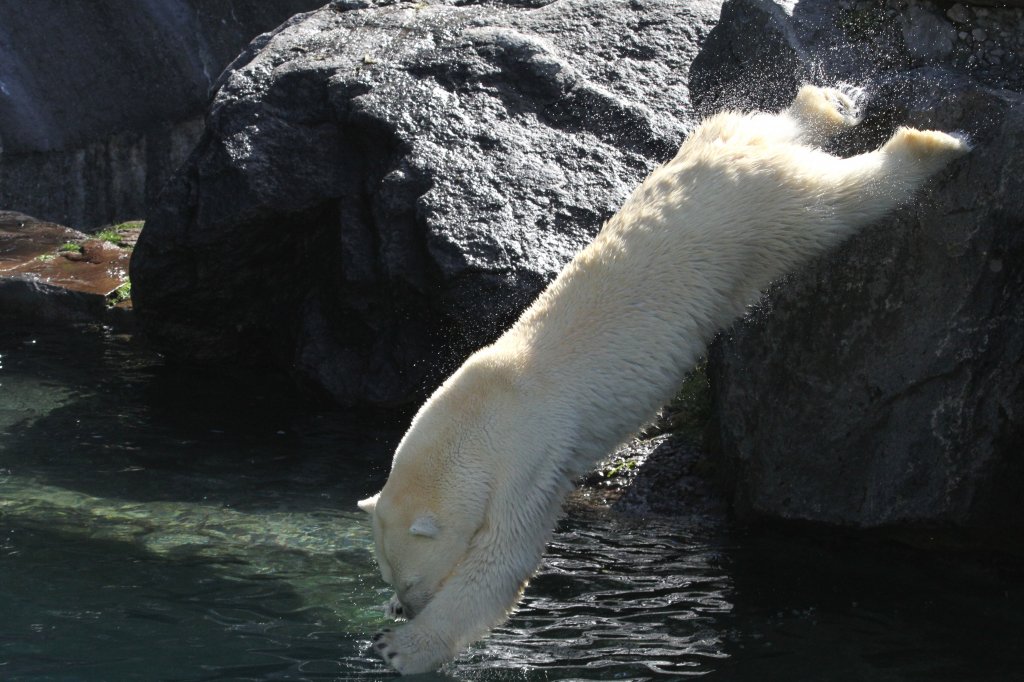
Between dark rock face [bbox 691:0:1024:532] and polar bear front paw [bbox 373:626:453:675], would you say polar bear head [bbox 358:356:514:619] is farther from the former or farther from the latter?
dark rock face [bbox 691:0:1024:532]

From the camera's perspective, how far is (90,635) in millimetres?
4645

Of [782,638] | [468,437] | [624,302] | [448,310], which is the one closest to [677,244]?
[624,302]

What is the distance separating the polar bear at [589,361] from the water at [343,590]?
478 millimetres

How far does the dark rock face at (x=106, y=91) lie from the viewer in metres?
12.8

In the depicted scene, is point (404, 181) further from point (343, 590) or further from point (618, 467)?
point (343, 590)

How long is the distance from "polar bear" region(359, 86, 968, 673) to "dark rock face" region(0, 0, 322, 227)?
9724 millimetres

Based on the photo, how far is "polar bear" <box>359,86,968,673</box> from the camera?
4.25 meters

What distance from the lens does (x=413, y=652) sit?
4.15 m

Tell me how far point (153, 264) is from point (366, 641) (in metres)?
4.72

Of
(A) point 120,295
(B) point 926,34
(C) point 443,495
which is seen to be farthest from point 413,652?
(A) point 120,295

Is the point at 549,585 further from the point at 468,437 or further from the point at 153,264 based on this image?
the point at 153,264

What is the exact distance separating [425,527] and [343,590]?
1.33 m

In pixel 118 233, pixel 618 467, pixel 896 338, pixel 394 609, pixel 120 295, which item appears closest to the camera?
pixel 394 609

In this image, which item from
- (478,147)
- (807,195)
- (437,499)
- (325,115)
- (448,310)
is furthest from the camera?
(325,115)
